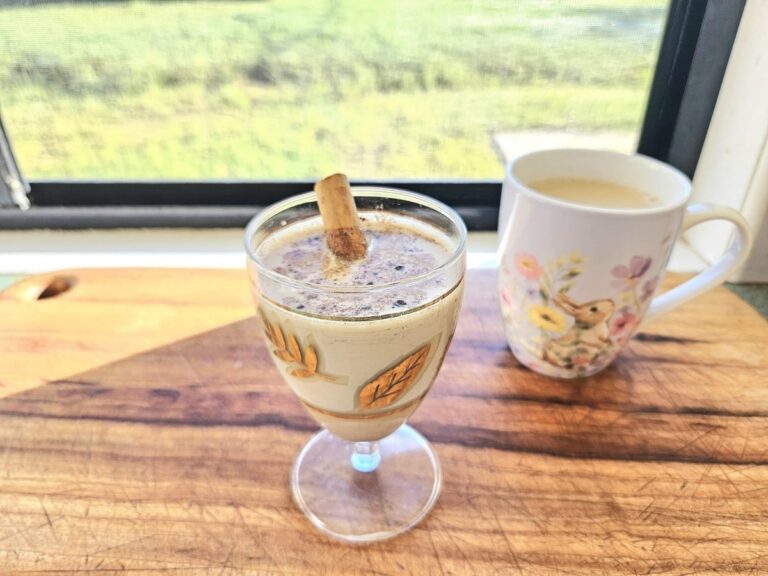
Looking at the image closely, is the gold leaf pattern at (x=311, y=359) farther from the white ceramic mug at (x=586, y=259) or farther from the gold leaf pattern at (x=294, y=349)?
the white ceramic mug at (x=586, y=259)

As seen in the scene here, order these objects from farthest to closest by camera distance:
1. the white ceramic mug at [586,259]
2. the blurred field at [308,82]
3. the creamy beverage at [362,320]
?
the blurred field at [308,82]
the white ceramic mug at [586,259]
the creamy beverage at [362,320]

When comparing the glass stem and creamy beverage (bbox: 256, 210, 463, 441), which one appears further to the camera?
the glass stem

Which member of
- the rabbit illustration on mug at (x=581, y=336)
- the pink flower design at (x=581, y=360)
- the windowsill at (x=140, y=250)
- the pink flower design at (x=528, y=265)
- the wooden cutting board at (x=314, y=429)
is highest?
the pink flower design at (x=528, y=265)

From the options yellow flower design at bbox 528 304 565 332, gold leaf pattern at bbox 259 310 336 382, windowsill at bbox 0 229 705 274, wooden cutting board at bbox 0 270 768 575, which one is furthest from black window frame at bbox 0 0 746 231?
gold leaf pattern at bbox 259 310 336 382

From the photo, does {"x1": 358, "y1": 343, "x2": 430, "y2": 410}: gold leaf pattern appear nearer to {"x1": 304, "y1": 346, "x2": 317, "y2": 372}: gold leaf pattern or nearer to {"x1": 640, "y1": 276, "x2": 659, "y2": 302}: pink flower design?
{"x1": 304, "y1": 346, "x2": 317, "y2": 372}: gold leaf pattern

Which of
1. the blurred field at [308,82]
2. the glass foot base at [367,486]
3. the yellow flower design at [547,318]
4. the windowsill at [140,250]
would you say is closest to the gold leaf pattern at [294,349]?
the glass foot base at [367,486]

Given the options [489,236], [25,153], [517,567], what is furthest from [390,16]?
[517,567]
